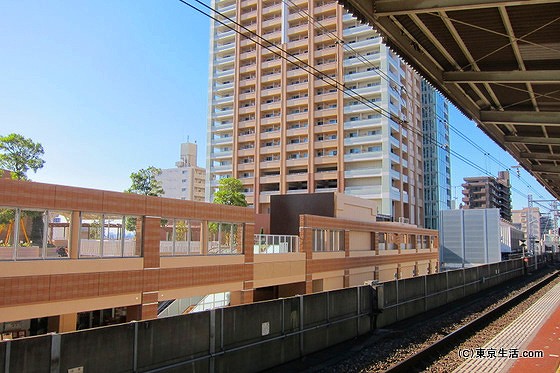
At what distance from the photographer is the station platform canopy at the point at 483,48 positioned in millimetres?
8406

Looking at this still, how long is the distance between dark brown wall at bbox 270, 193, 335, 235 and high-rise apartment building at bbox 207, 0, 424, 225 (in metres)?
31.7

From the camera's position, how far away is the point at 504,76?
11.2m

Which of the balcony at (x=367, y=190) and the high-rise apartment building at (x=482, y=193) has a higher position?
the high-rise apartment building at (x=482, y=193)

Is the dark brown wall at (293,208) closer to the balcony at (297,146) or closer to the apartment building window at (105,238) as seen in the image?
the apartment building window at (105,238)

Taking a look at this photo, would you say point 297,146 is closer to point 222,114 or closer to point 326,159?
point 326,159

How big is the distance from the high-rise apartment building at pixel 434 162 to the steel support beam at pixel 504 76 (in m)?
77.4

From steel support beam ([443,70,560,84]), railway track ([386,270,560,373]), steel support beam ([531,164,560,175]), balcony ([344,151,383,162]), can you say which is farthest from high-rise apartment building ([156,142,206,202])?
steel support beam ([443,70,560,84])

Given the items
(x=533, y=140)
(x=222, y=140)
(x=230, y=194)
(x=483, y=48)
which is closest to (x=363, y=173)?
(x=230, y=194)

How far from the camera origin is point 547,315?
1895 cm

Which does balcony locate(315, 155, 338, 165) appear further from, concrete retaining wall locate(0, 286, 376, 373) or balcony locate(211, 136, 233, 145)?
concrete retaining wall locate(0, 286, 376, 373)

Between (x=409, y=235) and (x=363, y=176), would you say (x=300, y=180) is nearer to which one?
(x=363, y=176)

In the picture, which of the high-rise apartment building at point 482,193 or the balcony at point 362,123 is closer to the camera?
the balcony at point 362,123

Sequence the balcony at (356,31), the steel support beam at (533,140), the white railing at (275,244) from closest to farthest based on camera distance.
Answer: the steel support beam at (533,140)
the white railing at (275,244)
the balcony at (356,31)

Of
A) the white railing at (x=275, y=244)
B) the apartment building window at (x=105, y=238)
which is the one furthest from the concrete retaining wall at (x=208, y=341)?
the white railing at (x=275, y=244)
